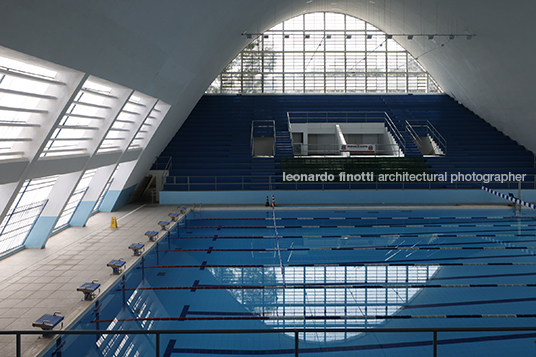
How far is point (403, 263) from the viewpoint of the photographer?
8156mm

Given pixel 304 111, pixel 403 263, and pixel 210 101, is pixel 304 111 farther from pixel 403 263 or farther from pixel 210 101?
pixel 403 263

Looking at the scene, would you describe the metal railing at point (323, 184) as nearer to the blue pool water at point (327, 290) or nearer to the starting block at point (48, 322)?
the blue pool water at point (327, 290)

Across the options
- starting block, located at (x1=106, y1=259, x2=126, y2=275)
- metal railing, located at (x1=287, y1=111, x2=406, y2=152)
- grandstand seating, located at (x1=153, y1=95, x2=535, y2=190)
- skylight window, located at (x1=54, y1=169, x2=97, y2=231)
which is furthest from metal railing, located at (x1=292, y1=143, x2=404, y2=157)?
starting block, located at (x1=106, y1=259, x2=126, y2=275)

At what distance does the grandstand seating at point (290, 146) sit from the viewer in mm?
15953

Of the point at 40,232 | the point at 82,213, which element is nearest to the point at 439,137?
the point at 82,213

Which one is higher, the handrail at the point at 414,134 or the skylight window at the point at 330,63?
the skylight window at the point at 330,63

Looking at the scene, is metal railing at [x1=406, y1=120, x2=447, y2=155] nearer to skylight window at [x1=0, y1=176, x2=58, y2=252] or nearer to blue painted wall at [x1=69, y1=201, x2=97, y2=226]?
blue painted wall at [x1=69, y1=201, x2=97, y2=226]

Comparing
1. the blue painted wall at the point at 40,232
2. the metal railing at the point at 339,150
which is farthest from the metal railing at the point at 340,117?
the blue painted wall at the point at 40,232

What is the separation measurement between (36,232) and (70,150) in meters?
2.12

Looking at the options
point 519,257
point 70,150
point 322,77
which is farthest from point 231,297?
point 322,77

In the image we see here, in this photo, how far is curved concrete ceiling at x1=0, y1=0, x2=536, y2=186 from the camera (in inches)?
199

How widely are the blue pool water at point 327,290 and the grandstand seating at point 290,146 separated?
4.77 meters

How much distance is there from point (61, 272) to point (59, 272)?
35mm

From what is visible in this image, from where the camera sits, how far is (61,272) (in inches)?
281
